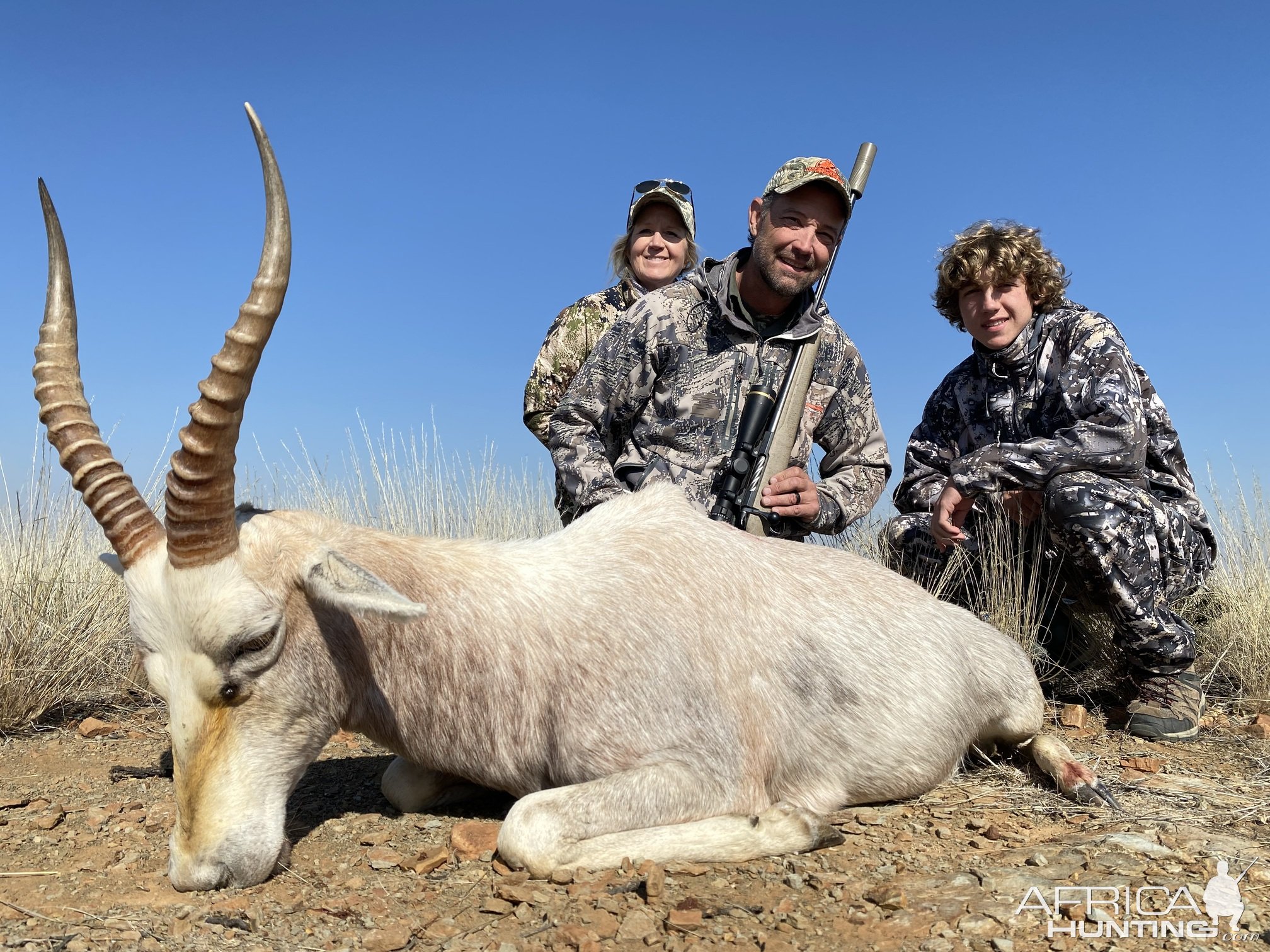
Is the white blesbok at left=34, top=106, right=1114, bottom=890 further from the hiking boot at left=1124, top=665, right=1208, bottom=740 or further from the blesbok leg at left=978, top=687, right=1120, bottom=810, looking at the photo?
the hiking boot at left=1124, top=665, right=1208, bottom=740

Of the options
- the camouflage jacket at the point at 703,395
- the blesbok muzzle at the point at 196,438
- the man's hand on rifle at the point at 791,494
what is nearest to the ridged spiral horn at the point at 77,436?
the blesbok muzzle at the point at 196,438

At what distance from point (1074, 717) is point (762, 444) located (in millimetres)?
2352

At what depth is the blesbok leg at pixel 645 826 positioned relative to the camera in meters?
3.17

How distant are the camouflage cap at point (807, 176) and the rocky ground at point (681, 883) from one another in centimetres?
354

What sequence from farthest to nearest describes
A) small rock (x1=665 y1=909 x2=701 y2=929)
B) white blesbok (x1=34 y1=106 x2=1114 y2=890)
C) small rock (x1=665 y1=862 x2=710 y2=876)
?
small rock (x1=665 y1=862 x2=710 y2=876) → white blesbok (x1=34 y1=106 x2=1114 y2=890) → small rock (x1=665 y1=909 x2=701 y2=929)

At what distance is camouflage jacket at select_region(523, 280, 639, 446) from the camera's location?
788 cm

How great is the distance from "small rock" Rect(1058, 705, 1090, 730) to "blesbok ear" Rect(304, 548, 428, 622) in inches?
163

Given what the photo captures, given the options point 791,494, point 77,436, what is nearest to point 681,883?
point 77,436

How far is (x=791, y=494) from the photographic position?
564 cm

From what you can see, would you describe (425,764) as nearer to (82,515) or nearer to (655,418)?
(655,418)

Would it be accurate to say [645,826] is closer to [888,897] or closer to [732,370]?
[888,897]

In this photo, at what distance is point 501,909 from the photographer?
296cm

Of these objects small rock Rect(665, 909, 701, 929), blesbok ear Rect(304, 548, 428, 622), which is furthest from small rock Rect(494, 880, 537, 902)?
blesbok ear Rect(304, 548, 428, 622)

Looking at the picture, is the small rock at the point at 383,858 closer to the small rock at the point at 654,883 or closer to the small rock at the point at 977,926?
the small rock at the point at 654,883
